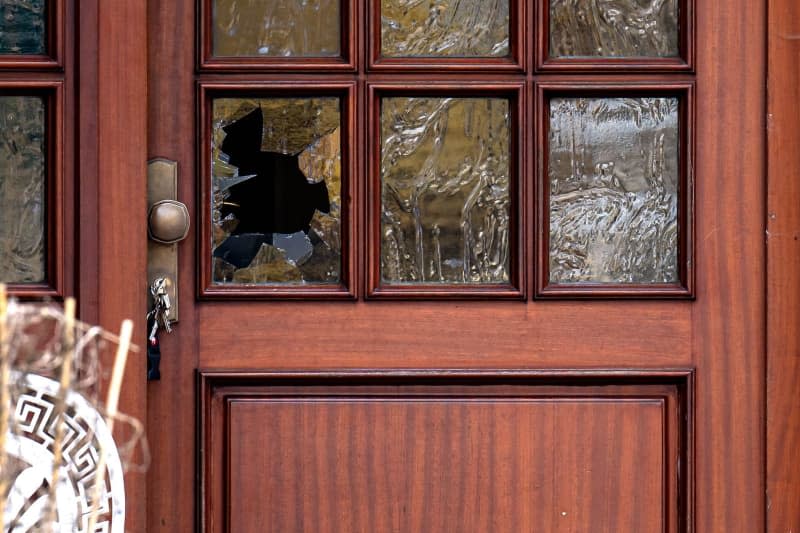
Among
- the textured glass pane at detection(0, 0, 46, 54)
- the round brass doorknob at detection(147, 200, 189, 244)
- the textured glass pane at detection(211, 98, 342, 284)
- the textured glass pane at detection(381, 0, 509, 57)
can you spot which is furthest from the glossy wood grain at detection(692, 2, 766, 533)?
the textured glass pane at detection(0, 0, 46, 54)

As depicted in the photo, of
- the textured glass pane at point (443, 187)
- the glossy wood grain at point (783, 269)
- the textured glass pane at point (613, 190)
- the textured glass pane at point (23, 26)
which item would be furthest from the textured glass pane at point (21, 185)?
the glossy wood grain at point (783, 269)

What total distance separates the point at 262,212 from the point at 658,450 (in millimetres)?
764

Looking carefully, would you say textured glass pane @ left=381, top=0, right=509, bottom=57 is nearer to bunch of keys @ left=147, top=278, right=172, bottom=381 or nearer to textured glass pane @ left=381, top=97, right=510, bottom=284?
textured glass pane @ left=381, top=97, right=510, bottom=284

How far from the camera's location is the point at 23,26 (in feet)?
5.53

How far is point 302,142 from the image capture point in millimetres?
1731

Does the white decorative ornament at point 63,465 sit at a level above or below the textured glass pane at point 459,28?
below

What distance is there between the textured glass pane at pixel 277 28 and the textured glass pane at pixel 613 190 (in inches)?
15.6

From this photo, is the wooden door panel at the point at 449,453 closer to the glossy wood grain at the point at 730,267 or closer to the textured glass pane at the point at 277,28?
the glossy wood grain at the point at 730,267

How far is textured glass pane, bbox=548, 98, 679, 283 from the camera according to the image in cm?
174

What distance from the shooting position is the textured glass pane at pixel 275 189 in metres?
1.72

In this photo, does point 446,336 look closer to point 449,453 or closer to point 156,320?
point 449,453

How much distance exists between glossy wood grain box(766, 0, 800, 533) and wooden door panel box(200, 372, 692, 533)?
146 mm

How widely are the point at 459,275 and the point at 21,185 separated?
727mm

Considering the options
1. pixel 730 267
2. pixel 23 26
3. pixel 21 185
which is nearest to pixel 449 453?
pixel 730 267
